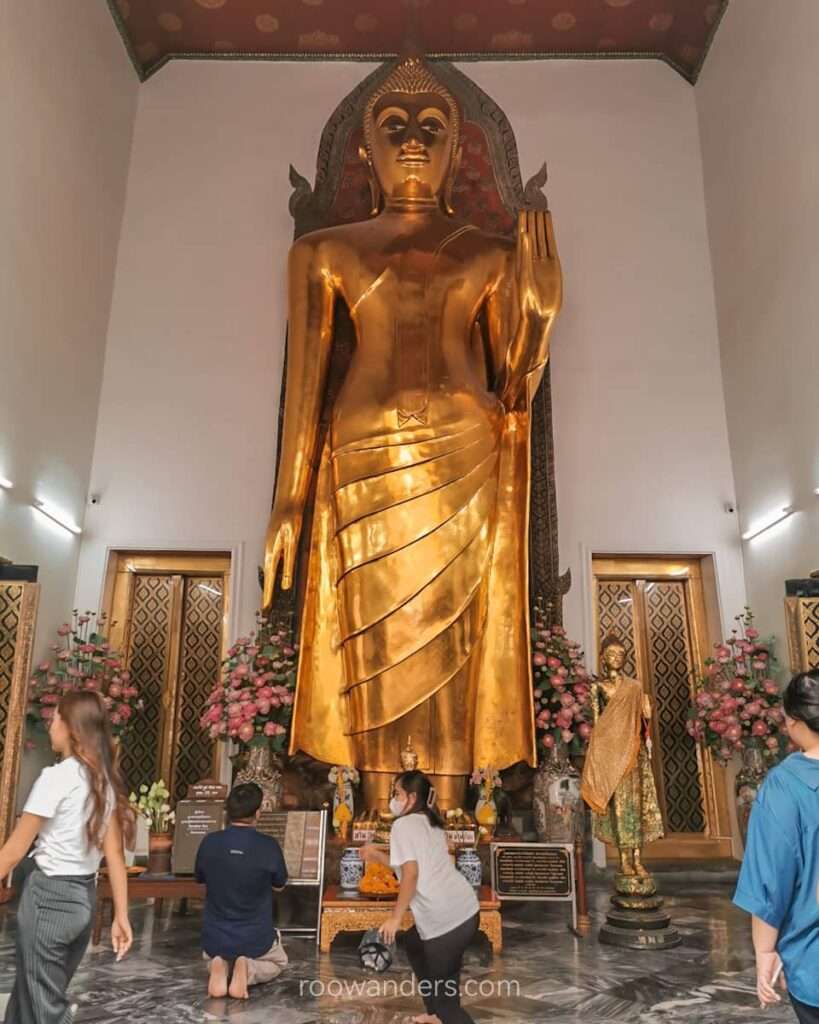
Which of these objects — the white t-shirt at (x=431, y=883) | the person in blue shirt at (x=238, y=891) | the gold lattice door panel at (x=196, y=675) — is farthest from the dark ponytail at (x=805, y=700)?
the gold lattice door panel at (x=196, y=675)

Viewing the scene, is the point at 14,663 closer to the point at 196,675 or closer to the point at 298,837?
the point at 196,675

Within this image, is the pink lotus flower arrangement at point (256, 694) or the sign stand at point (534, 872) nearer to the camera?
the sign stand at point (534, 872)

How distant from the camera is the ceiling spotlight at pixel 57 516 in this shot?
4961mm

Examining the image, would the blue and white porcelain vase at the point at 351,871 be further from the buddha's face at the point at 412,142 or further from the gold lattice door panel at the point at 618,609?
the buddha's face at the point at 412,142

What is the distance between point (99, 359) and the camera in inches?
233

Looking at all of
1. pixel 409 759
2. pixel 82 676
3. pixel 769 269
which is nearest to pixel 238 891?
pixel 409 759

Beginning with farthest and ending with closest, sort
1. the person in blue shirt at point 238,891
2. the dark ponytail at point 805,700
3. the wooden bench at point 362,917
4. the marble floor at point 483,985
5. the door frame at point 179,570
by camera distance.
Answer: the door frame at point 179,570
the wooden bench at point 362,917
the person in blue shirt at point 238,891
the marble floor at point 483,985
the dark ponytail at point 805,700

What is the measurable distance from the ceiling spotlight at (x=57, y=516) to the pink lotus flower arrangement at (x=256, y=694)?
4.53ft

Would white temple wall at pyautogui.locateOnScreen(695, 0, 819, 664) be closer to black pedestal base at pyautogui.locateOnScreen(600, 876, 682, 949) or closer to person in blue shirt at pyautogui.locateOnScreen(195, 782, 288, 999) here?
black pedestal base at pyautogui.locateOnScreen(600, 876, 682, 949)

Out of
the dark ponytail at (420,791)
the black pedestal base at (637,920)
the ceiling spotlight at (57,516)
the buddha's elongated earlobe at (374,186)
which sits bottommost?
the black pedestal base at (637,920)

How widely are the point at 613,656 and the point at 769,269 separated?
2.90m

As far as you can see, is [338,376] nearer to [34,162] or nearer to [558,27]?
[34,162]

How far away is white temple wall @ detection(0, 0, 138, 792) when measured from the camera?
460cm

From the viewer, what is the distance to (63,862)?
1.84 meters
